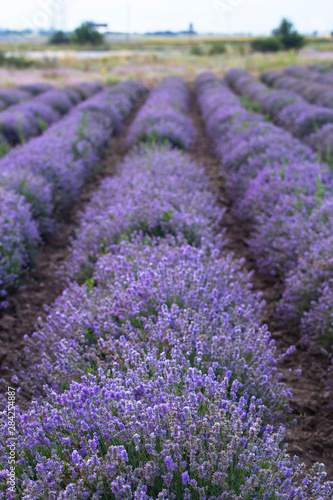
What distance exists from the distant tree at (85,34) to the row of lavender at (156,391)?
1353 inches

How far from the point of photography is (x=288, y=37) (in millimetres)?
33031

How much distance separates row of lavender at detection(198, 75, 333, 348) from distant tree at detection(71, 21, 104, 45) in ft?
101

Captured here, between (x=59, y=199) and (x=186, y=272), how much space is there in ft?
11.0

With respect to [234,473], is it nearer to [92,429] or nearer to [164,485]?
[164,485]

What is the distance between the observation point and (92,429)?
1.57 metres

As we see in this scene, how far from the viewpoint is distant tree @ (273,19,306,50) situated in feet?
109

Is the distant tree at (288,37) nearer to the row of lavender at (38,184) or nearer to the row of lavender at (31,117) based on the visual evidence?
the row of lavender at (31,117)

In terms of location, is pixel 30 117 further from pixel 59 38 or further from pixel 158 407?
pixel 59 38

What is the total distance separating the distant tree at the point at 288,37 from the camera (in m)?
33.1

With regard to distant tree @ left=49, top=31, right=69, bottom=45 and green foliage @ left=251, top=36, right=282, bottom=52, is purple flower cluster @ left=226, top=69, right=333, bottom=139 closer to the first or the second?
distant tree @ left=49, top=31, right=69, bottom=45

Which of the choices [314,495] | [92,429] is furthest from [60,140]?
[314,495]

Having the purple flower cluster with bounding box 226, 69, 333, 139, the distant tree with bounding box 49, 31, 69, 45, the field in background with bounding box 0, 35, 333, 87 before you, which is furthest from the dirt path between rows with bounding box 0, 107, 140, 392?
the distant tree with bounding box 49, 31, 69, 45

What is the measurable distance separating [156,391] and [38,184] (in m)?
3.68

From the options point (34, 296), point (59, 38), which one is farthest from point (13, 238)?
point (59, 38)
